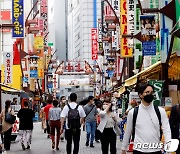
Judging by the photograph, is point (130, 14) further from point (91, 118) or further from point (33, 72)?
point (33, 72)

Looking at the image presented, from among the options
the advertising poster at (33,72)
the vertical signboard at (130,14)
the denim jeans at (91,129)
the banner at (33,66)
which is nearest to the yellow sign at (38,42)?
the banner at (33,66)

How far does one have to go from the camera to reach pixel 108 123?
1170cm

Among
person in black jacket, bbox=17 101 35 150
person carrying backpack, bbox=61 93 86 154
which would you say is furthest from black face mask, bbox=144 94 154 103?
person in black jacket, bbox=17 101 35 150

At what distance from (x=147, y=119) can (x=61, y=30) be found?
495 feet

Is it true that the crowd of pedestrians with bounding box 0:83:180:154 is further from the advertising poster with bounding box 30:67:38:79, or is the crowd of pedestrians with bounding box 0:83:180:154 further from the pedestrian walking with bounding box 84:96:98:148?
the advertising poster with bounding box 30:67:38:79

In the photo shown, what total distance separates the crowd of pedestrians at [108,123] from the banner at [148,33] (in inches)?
111

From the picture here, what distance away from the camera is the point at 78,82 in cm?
9688

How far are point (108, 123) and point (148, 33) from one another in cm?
651

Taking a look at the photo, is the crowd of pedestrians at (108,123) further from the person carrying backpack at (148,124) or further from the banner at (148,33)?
the banner at (148,33)

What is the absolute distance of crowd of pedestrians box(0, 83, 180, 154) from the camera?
633 cm

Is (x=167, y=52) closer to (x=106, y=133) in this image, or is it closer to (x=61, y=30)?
(x=106, y=133)

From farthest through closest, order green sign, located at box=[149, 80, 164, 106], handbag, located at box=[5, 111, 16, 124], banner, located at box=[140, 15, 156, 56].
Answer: banner, located at box=[140, 15, 156, 56], handbag, located at box=[5, 111, 16, 124], green sign, located at box=[149, 80, 164, 106]

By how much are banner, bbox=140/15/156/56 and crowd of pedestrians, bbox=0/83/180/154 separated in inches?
111

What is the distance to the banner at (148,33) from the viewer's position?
1711 cm
